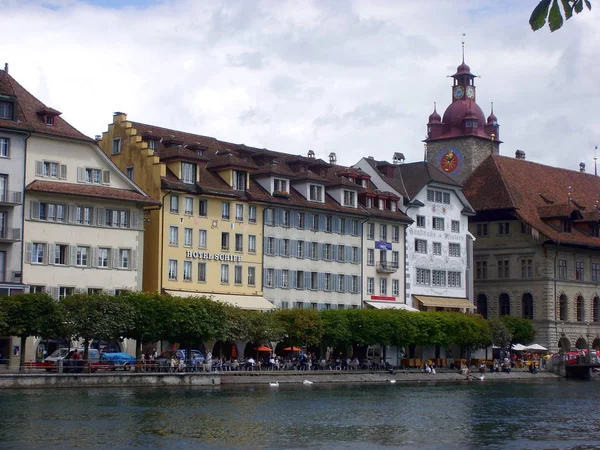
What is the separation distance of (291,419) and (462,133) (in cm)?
8783

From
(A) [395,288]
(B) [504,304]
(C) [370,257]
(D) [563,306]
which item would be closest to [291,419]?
(C) [370,257]

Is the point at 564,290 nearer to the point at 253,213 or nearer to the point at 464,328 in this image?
the point at 464,328

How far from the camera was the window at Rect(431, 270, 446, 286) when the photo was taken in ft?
320

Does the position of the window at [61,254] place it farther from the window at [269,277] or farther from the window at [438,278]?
the window at [438,278]

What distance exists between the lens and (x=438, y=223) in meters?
99.2

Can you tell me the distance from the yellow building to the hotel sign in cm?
7

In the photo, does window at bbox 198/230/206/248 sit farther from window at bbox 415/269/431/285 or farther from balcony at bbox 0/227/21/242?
window at bbox 415/269/431/285

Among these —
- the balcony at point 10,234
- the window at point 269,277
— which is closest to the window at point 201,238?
the window at point 269,277

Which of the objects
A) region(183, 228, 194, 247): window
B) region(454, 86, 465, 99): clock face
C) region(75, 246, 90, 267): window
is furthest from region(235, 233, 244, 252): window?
region(454, 86, 465, 99): clock face

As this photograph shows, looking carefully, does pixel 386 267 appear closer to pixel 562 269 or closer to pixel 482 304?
pixel 482 304

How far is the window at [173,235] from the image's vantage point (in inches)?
3044

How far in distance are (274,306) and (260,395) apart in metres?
23.2

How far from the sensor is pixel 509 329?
10056 cm

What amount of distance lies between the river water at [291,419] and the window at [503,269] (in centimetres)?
4392
